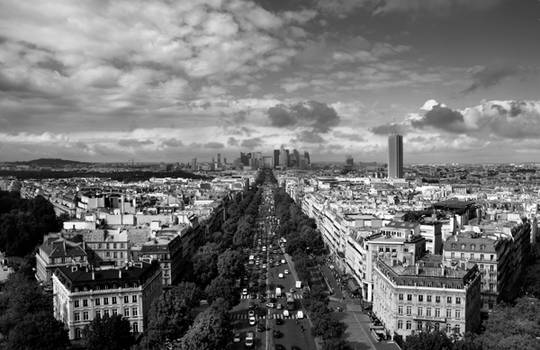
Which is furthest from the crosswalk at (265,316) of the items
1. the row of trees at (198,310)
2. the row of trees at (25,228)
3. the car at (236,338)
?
the row of trees at (25,228)

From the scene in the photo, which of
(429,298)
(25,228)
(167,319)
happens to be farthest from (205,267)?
(25,228)

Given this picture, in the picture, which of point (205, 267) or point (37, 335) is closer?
point (37, 335)

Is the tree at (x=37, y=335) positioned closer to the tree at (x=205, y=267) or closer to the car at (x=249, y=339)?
the car at (x=249, y=339)

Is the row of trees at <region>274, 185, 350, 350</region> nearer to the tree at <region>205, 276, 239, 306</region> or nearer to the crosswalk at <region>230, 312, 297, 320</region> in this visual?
the crosswalk at <region>230, 312, 297, 320</region>

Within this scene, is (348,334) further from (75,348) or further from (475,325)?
(75,348)

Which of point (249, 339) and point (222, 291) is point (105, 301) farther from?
point (249, 339)

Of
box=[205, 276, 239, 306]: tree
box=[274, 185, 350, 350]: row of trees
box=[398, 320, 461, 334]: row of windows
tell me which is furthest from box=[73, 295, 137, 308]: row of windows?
box=[398, 320, 461, 334]: row of windows
